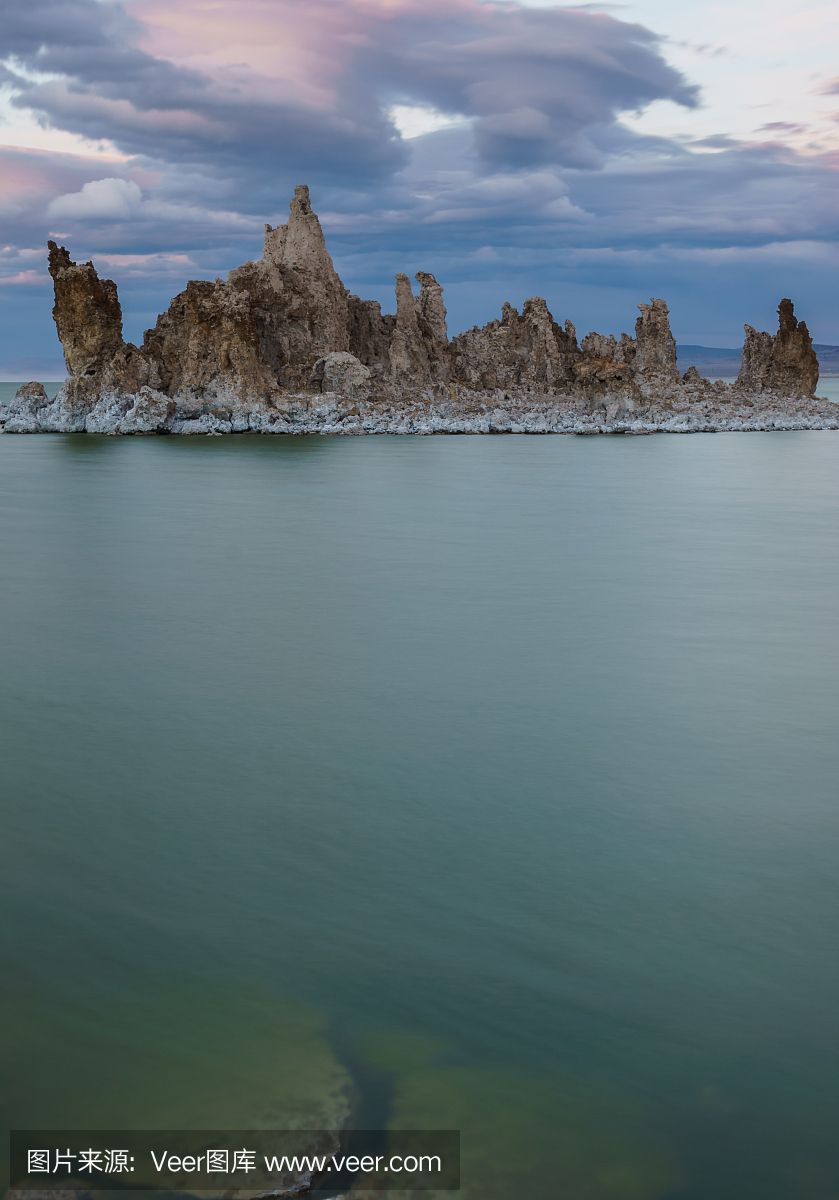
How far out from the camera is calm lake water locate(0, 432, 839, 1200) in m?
4.38

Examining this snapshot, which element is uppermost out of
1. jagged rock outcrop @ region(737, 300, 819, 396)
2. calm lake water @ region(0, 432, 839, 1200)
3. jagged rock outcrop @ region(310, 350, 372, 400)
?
jagged rock outcrop @ region(737, 300, 819, 396)

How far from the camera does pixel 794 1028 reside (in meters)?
4.91

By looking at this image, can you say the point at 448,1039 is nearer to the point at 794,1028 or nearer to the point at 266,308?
the point at 794,1028

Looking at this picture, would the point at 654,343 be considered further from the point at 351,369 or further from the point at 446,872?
the point at 446,872

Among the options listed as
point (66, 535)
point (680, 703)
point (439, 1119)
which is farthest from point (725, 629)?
point (66, 535)

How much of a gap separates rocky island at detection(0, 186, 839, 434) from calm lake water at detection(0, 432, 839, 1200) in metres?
53.8

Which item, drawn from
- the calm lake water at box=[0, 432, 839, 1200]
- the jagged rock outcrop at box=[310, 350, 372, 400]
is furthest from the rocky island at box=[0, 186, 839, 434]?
the calm lake water at box=[0, 432, 839, 1200]

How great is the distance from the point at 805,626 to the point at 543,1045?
10524 mm

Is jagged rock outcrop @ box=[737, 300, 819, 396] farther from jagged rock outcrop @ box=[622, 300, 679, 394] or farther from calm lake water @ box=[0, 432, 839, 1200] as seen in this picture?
calm lake water @ box=[0, 432, 839, 1200]

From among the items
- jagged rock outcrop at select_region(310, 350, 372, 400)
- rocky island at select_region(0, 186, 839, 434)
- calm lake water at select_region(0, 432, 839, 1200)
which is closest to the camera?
calm lake water at select_region(0, 432, 839, 1200)

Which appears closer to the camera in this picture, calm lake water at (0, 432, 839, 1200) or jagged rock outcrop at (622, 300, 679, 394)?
calm lake water at (0, 432, 839, 1200)

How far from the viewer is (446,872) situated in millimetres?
6457

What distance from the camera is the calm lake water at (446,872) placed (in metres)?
4.38

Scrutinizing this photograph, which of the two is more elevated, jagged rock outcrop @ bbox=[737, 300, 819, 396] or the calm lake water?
jagged rock outcrop @ bbox=[737, 300, 819, 396]
